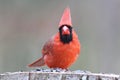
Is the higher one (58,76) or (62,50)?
(62,50)

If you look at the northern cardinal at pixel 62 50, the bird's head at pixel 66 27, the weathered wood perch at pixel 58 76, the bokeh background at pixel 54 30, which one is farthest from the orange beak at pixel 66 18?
the bokeh background at pixel 54 30

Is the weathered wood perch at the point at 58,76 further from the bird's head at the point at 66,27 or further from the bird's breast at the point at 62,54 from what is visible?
the bird's breast at the point at 62,54

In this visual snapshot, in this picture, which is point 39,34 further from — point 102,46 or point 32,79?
point 32,79

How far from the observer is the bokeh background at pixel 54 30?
8.20m

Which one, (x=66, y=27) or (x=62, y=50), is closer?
(x=66, y=27)

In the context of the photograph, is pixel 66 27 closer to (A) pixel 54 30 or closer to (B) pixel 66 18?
(B) pixel 66 18

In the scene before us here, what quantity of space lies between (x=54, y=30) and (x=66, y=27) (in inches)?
185

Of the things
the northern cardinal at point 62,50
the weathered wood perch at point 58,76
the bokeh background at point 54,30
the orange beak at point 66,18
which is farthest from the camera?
the bokeh background at point 54,30

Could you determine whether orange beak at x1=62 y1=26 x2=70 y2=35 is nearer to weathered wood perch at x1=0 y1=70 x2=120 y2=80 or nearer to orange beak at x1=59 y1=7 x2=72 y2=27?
orange beak at x1=59 y1=7 x2=72 y2=27

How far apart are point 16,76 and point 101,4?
6327 millimetres

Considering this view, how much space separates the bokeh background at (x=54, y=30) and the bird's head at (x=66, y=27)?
128 inches

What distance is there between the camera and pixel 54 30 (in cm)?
906

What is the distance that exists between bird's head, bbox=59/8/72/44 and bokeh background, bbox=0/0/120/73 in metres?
3.26

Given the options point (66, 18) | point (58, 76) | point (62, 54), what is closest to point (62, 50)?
point (62, 54)
